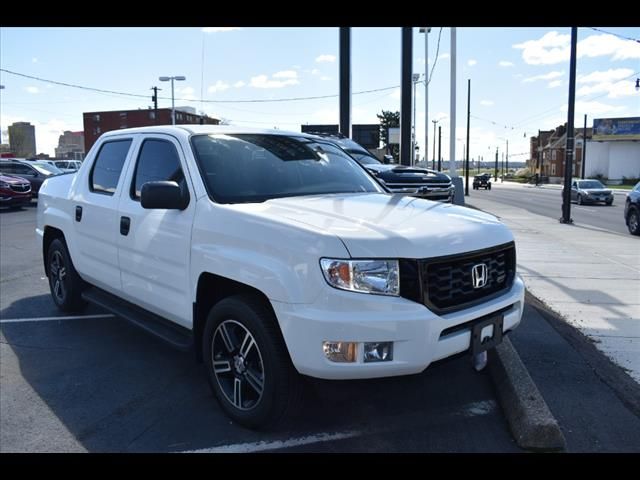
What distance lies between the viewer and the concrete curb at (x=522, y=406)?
322 centimetres

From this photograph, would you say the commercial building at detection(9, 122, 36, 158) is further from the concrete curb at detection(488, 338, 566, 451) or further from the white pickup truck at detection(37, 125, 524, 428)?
the concrete curb at detection(488, 338, 566, 451)

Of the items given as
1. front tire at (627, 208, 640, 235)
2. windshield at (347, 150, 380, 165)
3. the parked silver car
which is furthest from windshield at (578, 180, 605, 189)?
windshield at (347, 150, 380, 165)

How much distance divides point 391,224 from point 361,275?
455 millimetres

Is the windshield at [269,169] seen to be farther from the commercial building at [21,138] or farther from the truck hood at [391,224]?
the commercial building at [21,138]

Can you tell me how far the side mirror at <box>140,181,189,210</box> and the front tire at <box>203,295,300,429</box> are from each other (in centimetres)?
77

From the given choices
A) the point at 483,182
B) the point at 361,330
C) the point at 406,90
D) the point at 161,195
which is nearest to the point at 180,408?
the point at 161,195

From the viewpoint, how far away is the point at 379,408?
3832 millimetres

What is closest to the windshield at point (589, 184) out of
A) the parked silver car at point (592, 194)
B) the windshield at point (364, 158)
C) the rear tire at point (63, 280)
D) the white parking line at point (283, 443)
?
the parked silver car at point (592, 194)

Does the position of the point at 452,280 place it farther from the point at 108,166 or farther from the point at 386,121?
the point at 386,121

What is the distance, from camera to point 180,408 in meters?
3.89

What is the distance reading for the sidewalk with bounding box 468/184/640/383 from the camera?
17.3 feet
